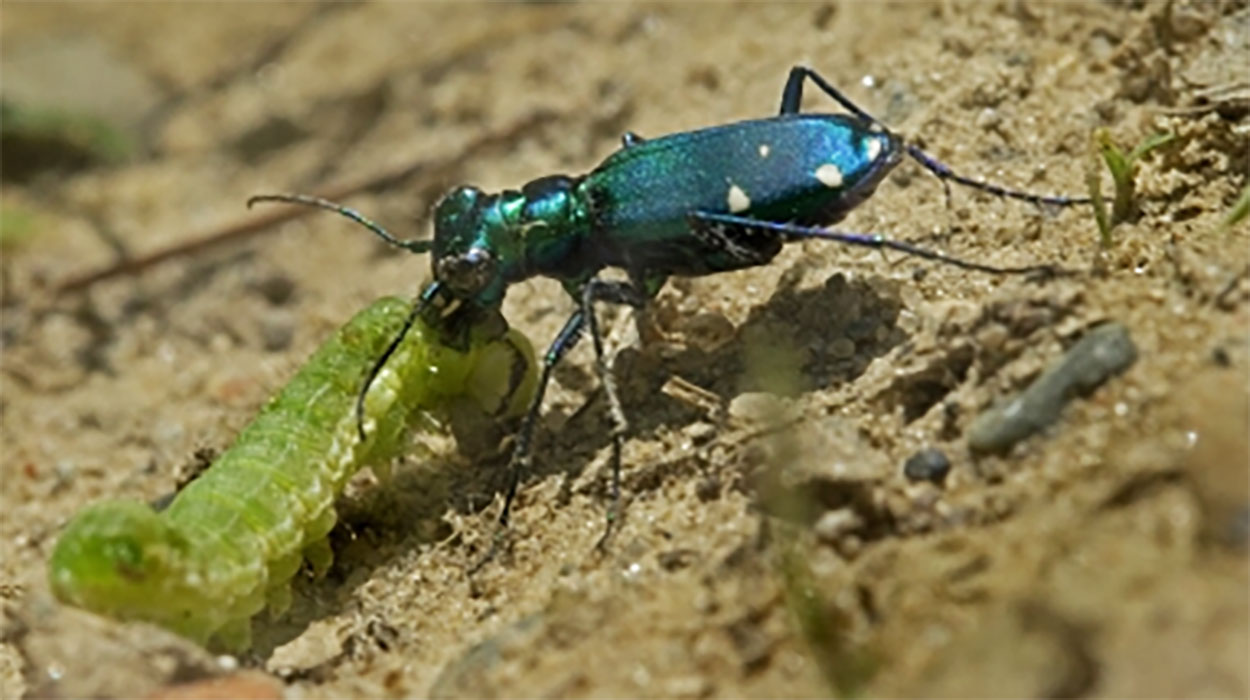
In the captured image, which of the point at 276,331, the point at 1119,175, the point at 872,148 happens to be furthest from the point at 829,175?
the point at 276,331

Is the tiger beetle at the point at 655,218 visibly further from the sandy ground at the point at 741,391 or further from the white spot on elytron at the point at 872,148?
the sandy ground at the point at 741,391

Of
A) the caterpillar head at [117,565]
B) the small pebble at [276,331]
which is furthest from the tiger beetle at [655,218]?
the small pebble at [276,331]

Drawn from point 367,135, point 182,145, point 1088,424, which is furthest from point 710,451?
point 182,145

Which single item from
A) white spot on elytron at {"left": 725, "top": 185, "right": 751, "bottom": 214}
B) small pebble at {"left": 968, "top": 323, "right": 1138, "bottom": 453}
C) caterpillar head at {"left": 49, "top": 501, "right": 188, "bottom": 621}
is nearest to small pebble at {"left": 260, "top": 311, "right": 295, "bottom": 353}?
white spot on elytron at {"left": 725, "top": 185, "right": 751, "bottom": 214}

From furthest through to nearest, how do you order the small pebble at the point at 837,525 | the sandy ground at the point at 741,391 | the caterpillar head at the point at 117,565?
the caterpillar head at the point at 117,565 < the small pebble at the point at 837,525 < the sandy ground at the point at 741,391

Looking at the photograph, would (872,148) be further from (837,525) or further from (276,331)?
(276,331)

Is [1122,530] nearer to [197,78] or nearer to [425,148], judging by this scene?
[425,148]
